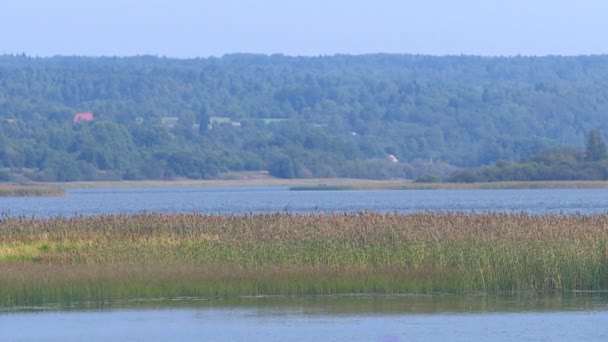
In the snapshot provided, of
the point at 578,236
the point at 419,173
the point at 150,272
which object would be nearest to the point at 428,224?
the point at 578,236

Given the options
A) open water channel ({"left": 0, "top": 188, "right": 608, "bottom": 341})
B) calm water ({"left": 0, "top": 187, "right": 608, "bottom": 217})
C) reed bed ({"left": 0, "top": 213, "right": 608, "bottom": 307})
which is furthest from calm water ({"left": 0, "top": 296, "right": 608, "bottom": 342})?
calm water ({"left": 0, "top": 187, "right": 608, "bottom": 217})

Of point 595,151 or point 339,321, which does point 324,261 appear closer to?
point 339,321

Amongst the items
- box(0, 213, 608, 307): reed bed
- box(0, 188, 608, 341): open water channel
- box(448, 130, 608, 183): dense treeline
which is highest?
box(0, 213, 608, 307): reed bed

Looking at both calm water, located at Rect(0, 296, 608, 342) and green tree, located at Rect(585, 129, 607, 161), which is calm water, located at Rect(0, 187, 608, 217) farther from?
calm water, located at Rect(0, 296, 608, 342)

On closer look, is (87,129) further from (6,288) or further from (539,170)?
(6,288)

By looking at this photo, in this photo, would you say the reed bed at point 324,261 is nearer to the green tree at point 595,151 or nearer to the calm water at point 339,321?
the calm water at point 339,321

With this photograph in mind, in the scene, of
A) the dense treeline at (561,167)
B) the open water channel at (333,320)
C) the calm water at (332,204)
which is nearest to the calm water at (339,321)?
the open water channel at (333,320)

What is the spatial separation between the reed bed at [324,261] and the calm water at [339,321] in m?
0.81

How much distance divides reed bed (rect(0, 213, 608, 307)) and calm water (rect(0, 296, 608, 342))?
2.65 ft

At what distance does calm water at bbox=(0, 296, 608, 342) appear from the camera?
24.7m

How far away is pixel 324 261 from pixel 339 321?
5.18m

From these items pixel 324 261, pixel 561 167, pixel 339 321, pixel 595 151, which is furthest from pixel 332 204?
pixel 339 321

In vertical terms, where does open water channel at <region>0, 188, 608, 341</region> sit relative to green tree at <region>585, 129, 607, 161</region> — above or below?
above

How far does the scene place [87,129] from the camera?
639 ft
